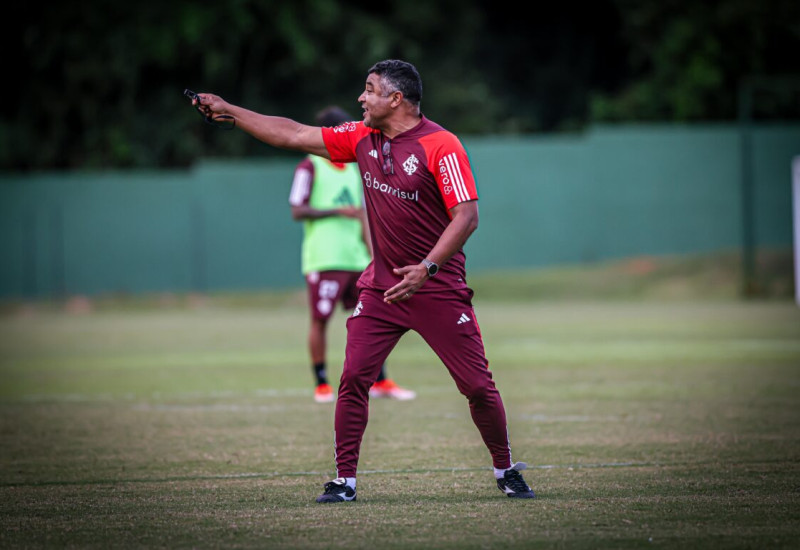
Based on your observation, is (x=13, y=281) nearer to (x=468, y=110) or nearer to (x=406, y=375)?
(x=468, y=110)

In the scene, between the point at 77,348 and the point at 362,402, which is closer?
the point at 362,402

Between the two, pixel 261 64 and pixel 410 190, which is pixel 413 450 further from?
pixel 261 64

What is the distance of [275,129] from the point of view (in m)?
6.97

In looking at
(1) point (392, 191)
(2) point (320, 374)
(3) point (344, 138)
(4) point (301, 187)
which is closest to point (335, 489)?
(1) point (392, 191)

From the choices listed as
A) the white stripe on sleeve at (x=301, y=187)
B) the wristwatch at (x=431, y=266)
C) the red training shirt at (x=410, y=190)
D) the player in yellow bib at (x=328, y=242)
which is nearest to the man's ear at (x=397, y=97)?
the red training shirt at (x=410, y=190)

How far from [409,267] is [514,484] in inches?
52.1

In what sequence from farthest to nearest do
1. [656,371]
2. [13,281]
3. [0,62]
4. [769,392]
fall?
[0,62], [13,281], [656,371], [769,392]

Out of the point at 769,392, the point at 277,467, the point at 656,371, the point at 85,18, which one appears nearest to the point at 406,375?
the point at 656,371

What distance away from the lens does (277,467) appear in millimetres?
7824

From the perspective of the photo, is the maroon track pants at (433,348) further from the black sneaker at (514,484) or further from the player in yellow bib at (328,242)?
the player in yellow bib at (328,242)

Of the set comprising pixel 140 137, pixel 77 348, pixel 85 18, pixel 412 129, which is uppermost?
pixel 85 18

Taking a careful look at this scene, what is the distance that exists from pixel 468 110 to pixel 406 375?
2603cm

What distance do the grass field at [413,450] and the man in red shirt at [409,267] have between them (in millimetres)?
397

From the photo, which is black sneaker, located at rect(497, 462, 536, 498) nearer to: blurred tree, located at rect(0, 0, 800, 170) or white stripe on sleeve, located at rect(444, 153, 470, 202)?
white stripe on sleeve, located at rect(444, 153, 470, 202)
